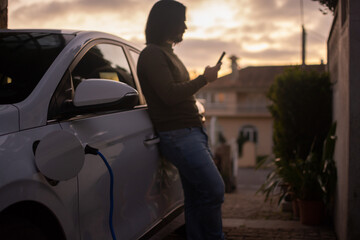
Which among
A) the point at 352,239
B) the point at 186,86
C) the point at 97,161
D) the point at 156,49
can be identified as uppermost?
the point at 156,49

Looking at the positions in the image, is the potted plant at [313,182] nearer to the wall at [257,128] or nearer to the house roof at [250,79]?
the house roof at [250,79]

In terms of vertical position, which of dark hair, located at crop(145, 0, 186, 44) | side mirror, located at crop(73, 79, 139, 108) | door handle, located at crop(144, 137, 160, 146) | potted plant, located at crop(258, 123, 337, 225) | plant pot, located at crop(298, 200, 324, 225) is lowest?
plant pot, located at crop(298, 200, 324, 225)

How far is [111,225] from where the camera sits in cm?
240

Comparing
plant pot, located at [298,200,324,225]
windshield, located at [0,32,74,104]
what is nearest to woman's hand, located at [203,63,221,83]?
windshield, located at [0,32,74,104]

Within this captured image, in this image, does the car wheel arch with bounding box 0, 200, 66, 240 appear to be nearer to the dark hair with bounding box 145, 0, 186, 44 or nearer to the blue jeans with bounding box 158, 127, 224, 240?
the blue jeans with bounding box 158, 127, 224, 240

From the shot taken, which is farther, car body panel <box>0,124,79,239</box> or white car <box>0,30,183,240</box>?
white car <box>0,30,183,240</box>

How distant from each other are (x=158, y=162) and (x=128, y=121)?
44cm

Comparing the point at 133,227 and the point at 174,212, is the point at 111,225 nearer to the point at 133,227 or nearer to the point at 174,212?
the point at 133,227

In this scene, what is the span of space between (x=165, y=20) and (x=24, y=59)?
1106mm

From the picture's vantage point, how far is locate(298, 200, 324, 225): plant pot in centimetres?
486

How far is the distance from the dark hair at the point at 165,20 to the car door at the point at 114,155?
30cm

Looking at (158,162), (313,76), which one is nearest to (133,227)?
(158,162)

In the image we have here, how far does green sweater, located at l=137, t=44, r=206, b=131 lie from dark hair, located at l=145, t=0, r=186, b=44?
0.30ft

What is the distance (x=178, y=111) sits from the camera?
307 centimetres
